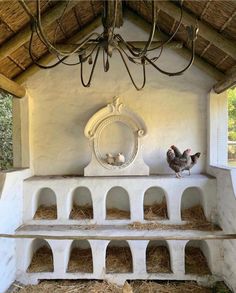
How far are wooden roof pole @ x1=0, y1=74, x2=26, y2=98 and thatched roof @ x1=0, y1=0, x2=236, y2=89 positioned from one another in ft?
0.62

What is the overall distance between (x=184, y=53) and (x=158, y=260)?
2.75 metres

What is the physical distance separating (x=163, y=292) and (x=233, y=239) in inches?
37.6

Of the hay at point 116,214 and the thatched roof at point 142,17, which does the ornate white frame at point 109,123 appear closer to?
the hay at point 116,214

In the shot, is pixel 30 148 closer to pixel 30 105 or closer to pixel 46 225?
pixel 30 105

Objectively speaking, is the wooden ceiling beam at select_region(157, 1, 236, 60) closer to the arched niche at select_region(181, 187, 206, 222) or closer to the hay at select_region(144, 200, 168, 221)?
the arched niche at select_region(181, 187, 206, 222)

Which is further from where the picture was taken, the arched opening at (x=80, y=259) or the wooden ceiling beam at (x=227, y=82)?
the arched opening at (x=80, y=259)

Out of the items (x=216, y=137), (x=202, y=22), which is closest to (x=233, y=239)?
(x=216, y=137)

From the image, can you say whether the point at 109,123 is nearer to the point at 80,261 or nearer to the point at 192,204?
the point at 192,204

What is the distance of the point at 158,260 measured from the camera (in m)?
3.32

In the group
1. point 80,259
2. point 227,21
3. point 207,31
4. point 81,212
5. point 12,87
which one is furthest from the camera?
point 81,212

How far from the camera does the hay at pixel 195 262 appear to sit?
10.3ft

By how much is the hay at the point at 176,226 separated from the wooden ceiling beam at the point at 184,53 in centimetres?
192

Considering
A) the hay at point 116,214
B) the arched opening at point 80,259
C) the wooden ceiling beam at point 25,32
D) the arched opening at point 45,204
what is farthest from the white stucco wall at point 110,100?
the arched opening at point 80,259

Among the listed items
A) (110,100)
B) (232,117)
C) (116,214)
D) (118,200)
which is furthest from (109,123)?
(232,117)
